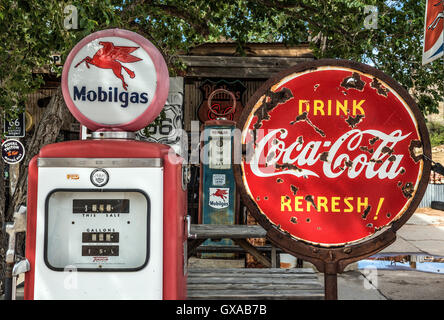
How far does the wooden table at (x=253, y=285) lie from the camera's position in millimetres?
1993

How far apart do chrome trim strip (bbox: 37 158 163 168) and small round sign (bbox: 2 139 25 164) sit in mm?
4832

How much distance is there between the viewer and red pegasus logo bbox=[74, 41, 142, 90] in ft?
6.49

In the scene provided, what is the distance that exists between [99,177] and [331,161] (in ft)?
3.25

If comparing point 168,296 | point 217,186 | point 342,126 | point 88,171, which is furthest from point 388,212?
point 217,186

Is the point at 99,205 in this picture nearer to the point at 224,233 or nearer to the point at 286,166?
the point at 286,166

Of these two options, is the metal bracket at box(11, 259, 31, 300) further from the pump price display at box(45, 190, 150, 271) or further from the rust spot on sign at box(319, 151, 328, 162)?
the rust spot on sign at box(319, 151, 328, 162)

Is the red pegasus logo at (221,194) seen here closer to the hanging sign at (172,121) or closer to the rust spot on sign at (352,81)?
the hanging sign at (172,121)

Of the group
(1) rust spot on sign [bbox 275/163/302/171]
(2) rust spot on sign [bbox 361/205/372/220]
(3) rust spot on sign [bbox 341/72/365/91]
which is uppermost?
(3) rust spot on sign [bbox 341/72/365/91]

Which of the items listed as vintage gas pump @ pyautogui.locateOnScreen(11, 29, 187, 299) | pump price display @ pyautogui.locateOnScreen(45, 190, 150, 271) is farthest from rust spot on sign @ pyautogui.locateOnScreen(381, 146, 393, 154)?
pump price display @ pyautogui.locateOnScreen(45, 190, 150, 271)

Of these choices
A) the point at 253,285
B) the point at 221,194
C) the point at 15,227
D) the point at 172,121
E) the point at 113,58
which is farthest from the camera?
the point at 172,121

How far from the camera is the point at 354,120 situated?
5.88 feet

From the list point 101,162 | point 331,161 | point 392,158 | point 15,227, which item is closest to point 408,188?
point 392,158

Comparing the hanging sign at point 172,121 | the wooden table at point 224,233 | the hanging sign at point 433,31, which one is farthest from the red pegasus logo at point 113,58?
the hanging sign at point 172,121

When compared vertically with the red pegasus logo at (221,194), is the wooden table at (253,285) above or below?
below
